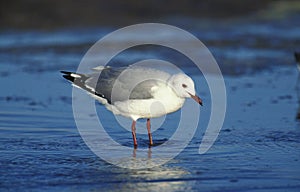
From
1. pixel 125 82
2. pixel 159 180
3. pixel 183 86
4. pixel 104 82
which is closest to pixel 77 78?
pixel 104 82

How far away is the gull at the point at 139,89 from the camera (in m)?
8.12

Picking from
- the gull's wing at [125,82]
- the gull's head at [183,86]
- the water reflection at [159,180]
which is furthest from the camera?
the gull's wing at [125,82]

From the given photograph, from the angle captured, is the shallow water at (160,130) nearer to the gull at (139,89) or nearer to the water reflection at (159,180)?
the water reflection at (159,180)

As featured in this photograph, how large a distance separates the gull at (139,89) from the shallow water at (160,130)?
1.36 feet

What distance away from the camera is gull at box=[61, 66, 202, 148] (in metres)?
8.12

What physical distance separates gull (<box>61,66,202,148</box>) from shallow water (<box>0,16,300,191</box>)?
1.36 feet

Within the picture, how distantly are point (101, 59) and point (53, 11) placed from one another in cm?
532

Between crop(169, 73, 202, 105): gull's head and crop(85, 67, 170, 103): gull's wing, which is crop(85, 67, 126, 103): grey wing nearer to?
crop(85, 67, 170, 103): gull's wing

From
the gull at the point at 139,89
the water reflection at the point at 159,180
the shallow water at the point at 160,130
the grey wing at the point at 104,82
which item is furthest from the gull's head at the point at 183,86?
the water reflection at the point at 159,180

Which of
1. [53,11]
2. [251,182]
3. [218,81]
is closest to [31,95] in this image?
[218,81]

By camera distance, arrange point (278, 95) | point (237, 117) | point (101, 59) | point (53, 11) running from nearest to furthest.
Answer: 1. point (237, 117)
2. point (278, 95)
3. point (101, 59)
4. point (53, 11)

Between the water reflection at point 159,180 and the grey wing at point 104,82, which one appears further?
the grey wing at point 104,82

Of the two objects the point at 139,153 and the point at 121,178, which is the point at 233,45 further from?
the point at 121,178

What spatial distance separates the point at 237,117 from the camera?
9.78m
